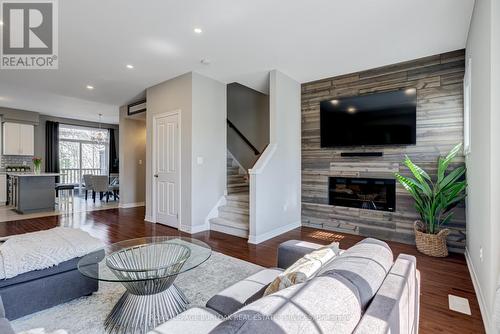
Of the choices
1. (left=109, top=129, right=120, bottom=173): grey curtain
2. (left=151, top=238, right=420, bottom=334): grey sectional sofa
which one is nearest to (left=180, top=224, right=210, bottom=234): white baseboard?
(left=151, top=238, right=420, bottom=334): grey sectional sofa

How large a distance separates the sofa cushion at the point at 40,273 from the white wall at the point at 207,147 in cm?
232

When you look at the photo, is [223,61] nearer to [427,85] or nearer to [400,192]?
[427,85]

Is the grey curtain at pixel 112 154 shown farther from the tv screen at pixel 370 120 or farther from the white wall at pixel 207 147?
the tv screen at pixel 370 120

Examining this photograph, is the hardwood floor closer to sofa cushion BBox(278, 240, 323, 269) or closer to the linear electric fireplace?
the linear electric fireplace

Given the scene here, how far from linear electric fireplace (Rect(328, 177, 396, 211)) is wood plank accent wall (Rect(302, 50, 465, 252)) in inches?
3.5

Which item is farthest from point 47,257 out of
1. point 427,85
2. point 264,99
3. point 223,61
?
point 264,99

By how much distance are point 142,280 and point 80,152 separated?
33.2 feet

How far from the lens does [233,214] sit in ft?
15.3

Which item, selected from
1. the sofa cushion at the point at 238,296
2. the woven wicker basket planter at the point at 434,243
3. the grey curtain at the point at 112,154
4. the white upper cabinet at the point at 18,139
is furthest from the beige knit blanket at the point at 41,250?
the grey curtain at the point at 112,154

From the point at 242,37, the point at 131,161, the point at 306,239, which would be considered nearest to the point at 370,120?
the point at 306,239

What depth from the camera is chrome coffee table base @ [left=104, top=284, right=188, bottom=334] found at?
1795mm

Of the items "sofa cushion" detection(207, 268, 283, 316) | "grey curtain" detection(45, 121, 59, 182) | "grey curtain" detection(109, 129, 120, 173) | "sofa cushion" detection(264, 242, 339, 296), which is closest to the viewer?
"sofa cushion" detection(264, 242, 339, 296)

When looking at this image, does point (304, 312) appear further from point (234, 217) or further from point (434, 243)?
point (234, 217)

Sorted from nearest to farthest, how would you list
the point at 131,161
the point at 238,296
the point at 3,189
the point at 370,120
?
the point at 238,296, the point at 370,120, the point at 131,161, the point at 3,189
